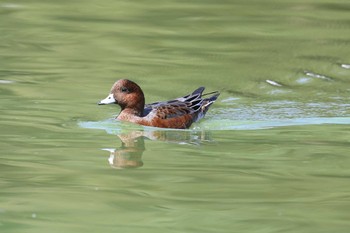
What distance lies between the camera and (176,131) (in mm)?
10734

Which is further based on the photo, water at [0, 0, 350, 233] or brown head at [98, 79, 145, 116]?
brown head at [98, 79, 145, 116]

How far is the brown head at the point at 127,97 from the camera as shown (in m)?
10.9

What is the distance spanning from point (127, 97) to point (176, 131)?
2.01ft

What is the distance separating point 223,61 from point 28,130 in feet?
14.2

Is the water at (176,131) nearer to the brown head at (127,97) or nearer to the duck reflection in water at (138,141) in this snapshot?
the duck reflection in water at (138,141)

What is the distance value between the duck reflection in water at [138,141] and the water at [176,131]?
0.07ft

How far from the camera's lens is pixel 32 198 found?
728 cm

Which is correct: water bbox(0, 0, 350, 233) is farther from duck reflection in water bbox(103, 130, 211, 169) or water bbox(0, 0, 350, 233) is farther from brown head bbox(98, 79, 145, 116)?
brown head bbox(98, 79, 145, 116)

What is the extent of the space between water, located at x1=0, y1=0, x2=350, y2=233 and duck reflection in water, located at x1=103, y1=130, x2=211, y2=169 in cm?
2

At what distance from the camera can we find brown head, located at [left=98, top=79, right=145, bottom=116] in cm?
1086

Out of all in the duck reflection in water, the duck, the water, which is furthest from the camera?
the duck

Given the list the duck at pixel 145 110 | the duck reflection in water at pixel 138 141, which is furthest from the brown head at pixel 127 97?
the duck reflection in water at pixel 138 141

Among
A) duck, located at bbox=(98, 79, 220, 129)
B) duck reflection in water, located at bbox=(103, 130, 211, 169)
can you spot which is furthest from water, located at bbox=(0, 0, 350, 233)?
duck, located at bbox=(98, 79, 220, 129)

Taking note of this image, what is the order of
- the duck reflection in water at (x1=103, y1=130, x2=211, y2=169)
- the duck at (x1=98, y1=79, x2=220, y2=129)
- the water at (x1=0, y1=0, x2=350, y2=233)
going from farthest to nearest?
the duck at (x1=98, y1=79, x2=220, y2=129) < the duck reflection in water at (x1=103, y1=130, x2=211, y2=169) < the water at (x1=0, y1=0, x2=350, y2=233)
